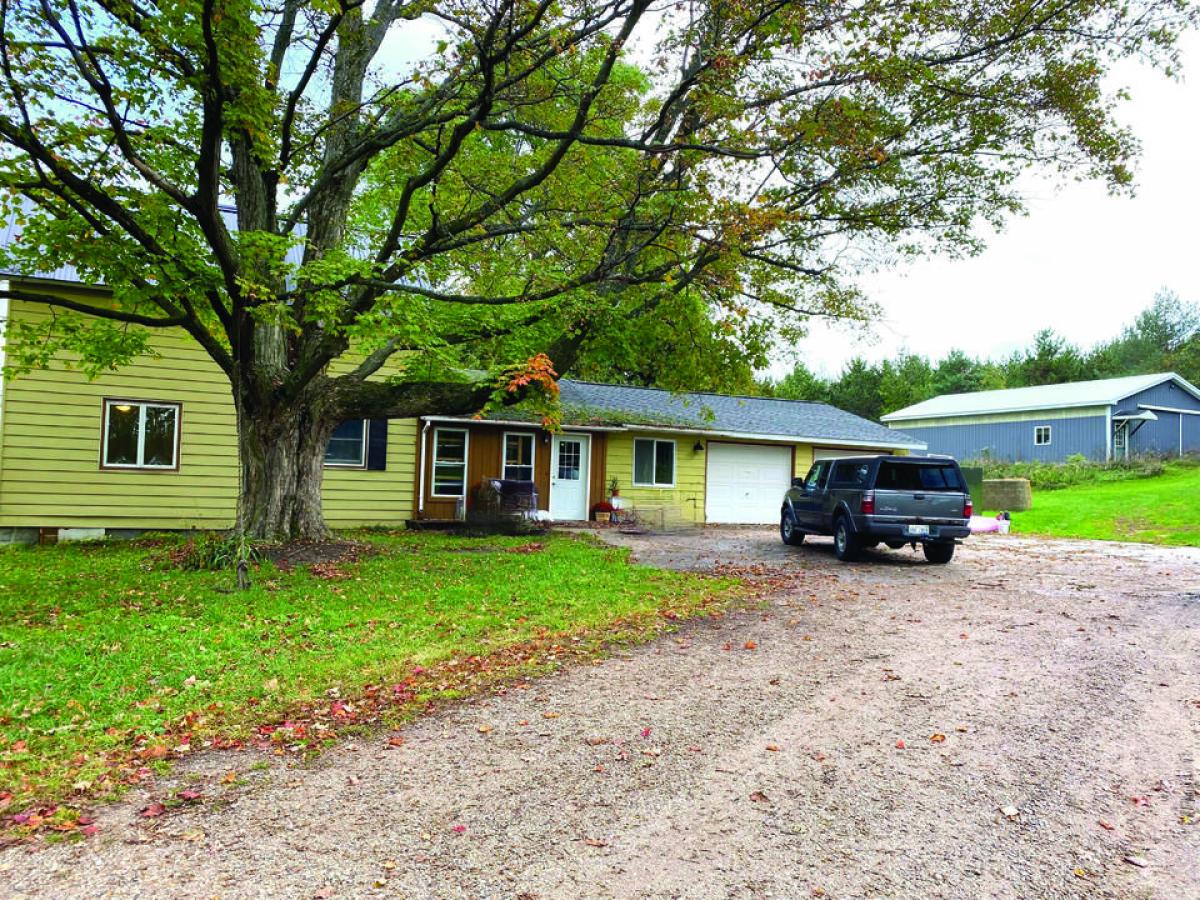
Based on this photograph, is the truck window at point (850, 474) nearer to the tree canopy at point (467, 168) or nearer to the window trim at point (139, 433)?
the tree canopy at point (467, 168)

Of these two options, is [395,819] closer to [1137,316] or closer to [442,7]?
[442,7]

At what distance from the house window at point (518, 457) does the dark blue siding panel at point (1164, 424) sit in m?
25.7

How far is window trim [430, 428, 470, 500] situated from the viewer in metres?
16.0

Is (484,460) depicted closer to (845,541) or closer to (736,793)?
(845,541)

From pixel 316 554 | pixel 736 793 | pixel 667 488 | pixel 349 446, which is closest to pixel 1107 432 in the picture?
pixel 667 488

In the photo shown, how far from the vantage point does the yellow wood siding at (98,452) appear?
12.3 meters

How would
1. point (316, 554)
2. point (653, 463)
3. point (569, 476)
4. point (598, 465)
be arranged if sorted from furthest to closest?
1. point (653, 463)
2. point (598, 465)
3. point (569, 476)
4. point (316, 554)

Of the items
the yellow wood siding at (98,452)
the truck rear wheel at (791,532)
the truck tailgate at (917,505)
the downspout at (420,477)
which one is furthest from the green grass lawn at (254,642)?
the truck rear wheel at (791,532)

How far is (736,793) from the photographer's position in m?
3.50

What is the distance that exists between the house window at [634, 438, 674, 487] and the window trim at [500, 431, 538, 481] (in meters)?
2.87

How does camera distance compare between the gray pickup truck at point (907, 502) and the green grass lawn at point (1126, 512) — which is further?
the green grass lawn at point (1126, 512)

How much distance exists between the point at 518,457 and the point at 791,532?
21.8 feet

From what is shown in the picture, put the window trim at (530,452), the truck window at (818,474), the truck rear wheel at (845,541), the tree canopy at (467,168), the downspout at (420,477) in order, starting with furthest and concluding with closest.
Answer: the window trim at (530,452) < the downspout at (420,477) < the truck window at (818,474) < the truck rear wheel at (845,541) < the tree canopy at (467,168)

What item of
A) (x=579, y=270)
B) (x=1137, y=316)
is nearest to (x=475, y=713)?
(x=579, y=270)
